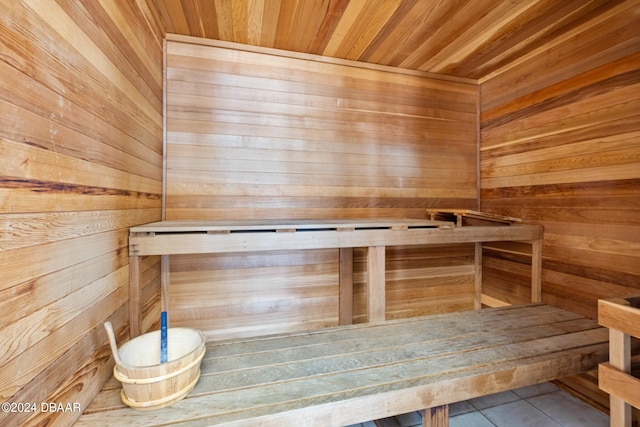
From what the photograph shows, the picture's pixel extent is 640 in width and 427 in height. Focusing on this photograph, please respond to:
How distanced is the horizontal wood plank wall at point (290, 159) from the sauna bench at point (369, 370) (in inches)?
27.7

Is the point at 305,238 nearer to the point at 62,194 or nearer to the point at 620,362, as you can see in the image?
the point at 62,194

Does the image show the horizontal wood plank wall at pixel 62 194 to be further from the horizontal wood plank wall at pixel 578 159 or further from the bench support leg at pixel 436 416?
the horizontal wood plank wall at pixel 578 159

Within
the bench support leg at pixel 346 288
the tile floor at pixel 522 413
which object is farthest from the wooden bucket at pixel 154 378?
the bench support leg at pixel 346 288

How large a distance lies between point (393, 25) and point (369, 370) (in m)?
2.12

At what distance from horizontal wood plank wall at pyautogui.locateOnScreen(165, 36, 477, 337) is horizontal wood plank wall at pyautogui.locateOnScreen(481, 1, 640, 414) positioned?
48cm

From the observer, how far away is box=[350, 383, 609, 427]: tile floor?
1.72 metres

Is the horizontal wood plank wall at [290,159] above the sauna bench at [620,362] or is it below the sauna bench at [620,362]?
above

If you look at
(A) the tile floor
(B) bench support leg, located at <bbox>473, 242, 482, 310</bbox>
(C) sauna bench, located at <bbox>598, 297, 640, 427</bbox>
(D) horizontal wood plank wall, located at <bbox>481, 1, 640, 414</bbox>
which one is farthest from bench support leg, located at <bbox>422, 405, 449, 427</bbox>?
(B) bench support leg, located at <bbox>473, 242, 482, 310</bbox>

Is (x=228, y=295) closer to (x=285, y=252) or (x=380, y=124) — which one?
(x=285, y=252)

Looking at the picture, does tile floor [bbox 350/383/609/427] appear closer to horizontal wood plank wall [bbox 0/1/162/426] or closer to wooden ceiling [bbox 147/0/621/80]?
horizontal wood plank wall [bbox 0/1/162/426]

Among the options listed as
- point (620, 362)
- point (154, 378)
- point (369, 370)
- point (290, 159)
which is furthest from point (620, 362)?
point (290, 159)

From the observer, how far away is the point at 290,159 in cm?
227

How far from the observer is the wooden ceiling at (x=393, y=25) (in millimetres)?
1717

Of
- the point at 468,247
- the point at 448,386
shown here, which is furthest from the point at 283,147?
the point at 468,247
